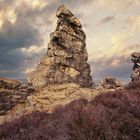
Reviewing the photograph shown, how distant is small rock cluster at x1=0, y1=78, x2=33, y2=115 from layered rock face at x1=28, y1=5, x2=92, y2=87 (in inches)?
132

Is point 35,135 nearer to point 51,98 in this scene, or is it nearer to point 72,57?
point 51,98

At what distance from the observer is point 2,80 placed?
24531 millimetres

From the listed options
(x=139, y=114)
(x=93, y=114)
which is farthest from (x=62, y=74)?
(x=93, y=114)

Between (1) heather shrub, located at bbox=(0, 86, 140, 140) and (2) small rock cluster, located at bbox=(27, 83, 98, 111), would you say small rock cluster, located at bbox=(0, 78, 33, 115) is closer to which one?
(2) small rock cluster, located at bbox=(27, 83, 98, 111)

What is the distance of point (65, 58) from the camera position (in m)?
31.4

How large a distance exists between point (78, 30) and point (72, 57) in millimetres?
3495

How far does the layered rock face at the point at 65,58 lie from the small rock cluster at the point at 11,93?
335 centimetres

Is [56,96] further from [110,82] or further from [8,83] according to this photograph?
[110,82]

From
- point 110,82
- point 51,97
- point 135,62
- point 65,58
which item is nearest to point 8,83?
point 51,97

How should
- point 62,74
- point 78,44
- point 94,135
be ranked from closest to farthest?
point 94,135
point 62,74
point 78,44

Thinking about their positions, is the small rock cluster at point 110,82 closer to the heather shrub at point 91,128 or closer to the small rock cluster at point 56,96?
the small rock cluster at point 56,96

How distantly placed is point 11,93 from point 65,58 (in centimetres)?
843

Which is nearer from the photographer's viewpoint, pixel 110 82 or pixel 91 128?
pixel 91 128

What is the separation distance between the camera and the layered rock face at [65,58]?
3005 cm
